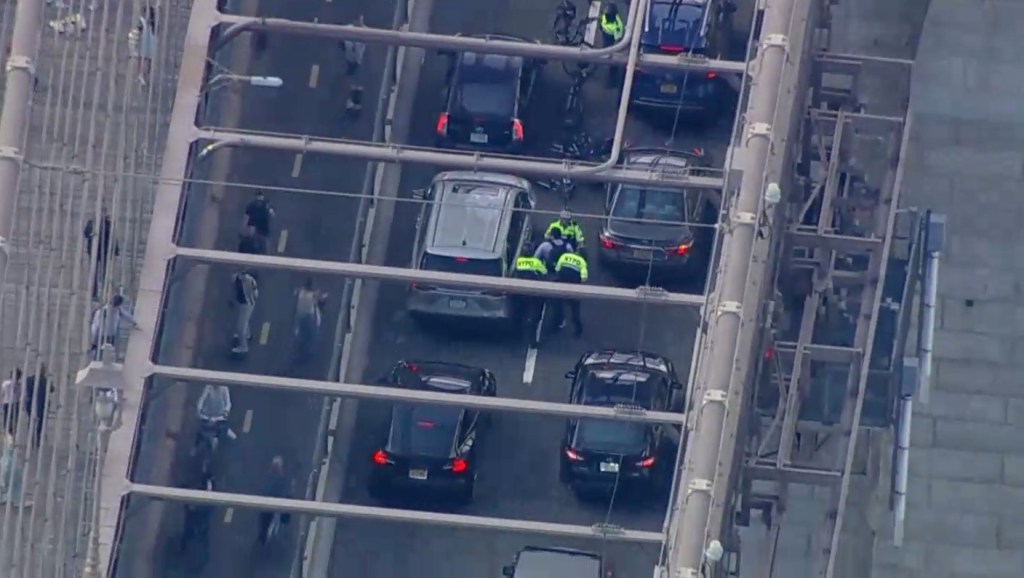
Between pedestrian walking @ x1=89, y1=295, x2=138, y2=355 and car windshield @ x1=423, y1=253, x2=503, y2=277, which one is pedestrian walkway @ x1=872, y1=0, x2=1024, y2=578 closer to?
car windshield @ x1=423, y1=253, x2=503, y2=277

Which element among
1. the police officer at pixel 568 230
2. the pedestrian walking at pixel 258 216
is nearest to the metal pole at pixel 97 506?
the pedestrian walking at pixel 258 216

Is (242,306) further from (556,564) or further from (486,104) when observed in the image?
(556,564)

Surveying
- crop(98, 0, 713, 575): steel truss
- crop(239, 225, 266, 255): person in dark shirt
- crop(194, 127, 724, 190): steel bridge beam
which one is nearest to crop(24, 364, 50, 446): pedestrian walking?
crop(98, 0, 713, 575): steel truss

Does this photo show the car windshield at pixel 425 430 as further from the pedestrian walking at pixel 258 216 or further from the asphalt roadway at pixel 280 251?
the pedestrian walking at pixel 258 216

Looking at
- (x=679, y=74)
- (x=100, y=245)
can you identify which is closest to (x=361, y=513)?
(x=100, y=245)

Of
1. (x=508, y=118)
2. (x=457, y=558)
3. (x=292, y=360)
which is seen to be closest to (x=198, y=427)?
(x=292, y=360)
